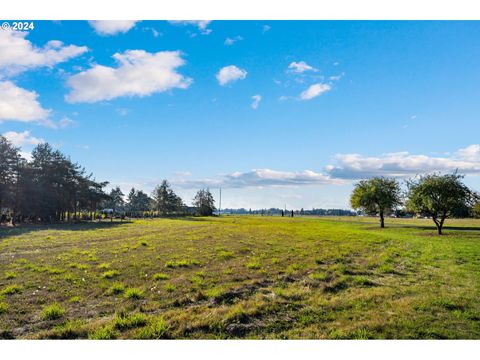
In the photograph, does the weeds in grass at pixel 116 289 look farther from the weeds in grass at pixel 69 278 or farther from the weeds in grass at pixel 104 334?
the weeds in grass at pixel 104 334

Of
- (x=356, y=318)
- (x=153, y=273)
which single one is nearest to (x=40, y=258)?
(x=153, y=273)

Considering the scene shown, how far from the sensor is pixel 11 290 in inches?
454

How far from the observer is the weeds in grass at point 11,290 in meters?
11.4

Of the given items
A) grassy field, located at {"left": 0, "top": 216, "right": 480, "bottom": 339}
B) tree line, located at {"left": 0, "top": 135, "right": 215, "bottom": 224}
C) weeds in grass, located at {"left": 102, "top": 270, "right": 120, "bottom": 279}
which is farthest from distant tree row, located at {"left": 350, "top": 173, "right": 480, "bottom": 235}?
tree line, located at {"left": 0, "top": 135, "right": 215, "bottom": 224}

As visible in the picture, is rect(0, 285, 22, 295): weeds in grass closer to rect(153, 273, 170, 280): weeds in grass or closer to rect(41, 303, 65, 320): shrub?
rect(41, 303, 65, 320): shrub

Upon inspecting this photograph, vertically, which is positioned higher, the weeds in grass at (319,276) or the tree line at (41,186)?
the tree line at (41,186)

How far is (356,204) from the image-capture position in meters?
63.5

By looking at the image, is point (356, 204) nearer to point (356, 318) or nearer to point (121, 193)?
point (356, 318)

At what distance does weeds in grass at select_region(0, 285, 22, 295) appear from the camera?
37.3 feet

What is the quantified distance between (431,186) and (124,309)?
150ft

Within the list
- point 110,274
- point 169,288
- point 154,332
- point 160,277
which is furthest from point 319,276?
point 110,274

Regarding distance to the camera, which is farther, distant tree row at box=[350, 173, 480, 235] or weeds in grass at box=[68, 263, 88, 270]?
distant tree row at box=[350, 173, 480, 235]

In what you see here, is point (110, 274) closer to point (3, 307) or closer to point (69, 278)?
point (69, 278)

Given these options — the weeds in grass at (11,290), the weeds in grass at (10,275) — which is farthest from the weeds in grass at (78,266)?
the weeds in grass at (11,290)
